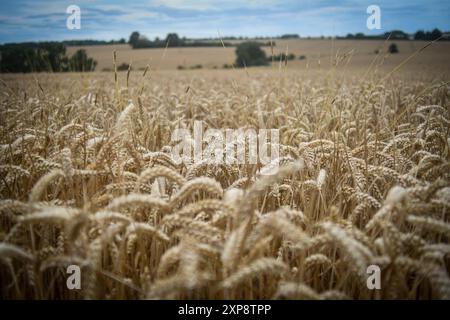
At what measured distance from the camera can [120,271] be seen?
1.15 metres

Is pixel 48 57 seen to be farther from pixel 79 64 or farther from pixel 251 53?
pixel 251 53

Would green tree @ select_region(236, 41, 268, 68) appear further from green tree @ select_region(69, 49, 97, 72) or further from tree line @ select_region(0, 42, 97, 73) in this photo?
green tree @ select_region(69, 49, 97, 72)

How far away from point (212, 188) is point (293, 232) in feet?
1.06

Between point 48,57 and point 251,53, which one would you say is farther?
point 251,53

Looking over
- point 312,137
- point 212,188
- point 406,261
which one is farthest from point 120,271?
point 312,137

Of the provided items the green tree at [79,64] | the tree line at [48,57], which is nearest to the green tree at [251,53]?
the tree line at [48,57]
